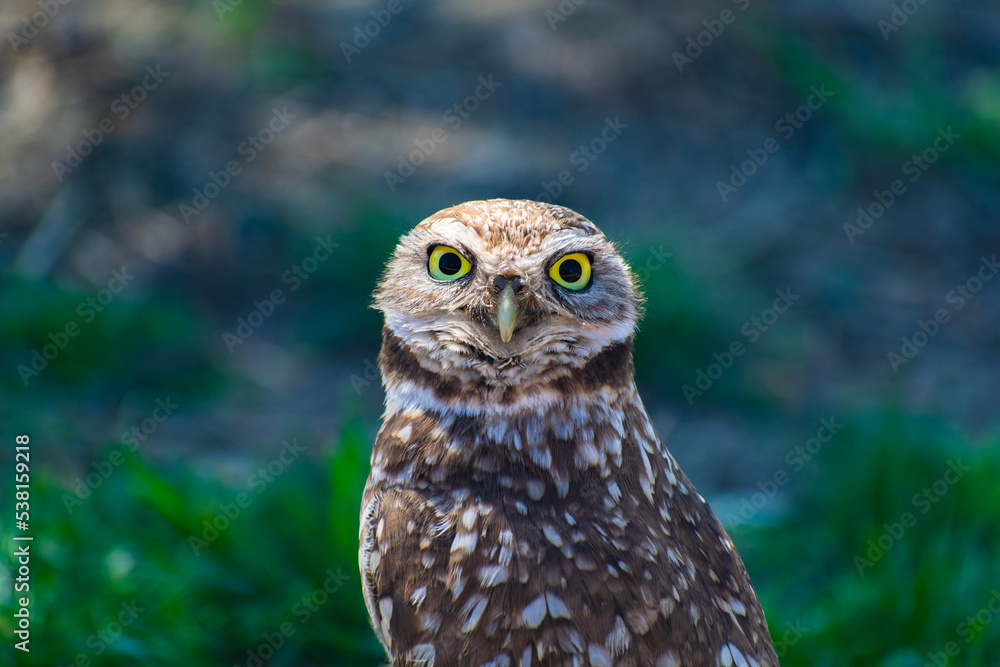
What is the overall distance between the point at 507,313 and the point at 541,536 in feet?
1.76

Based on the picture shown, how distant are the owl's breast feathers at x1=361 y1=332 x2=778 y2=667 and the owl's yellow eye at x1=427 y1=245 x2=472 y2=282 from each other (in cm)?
23

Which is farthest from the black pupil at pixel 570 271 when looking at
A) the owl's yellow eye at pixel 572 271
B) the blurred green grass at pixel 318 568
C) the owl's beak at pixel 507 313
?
the blurred green grass at pixel 318 568

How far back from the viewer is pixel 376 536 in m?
2.33

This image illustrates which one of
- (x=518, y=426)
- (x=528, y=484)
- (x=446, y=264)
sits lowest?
(x=528, y=484)

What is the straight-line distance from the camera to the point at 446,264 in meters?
2.36

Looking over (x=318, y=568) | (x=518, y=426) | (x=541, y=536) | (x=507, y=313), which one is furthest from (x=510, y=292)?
(x=318, y=568)

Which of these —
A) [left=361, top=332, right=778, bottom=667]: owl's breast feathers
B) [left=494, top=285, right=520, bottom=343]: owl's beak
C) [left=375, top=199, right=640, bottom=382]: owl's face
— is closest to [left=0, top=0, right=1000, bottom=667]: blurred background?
[left=361, top=332, right=778, bottom=667]: owl's breast feathers

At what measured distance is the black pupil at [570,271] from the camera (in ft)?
7.61

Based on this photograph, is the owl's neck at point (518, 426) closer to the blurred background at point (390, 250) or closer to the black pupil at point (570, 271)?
the black pupil at point (570, 271)

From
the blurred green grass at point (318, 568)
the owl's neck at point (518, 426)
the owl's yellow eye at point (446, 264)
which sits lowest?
the blurred green grass at point (318, 568)

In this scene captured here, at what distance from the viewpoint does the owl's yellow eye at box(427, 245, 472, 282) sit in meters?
2.32

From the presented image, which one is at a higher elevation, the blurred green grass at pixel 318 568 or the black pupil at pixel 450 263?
the black pupil at pixel 450 263

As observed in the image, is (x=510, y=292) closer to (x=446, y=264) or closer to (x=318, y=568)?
(x=446, y=264)

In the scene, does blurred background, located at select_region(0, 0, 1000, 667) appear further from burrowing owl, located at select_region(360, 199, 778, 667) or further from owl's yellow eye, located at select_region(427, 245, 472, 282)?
owl's yellow eye, located at select_region(427, 245, 472, 282)
